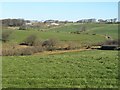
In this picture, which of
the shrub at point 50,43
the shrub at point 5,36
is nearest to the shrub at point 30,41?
the shrub at point 50,43

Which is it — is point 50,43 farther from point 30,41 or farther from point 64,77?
point 64,77

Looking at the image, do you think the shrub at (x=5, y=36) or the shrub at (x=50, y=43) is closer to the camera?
the shrub at (x=50, y=43)

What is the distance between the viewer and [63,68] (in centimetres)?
1232

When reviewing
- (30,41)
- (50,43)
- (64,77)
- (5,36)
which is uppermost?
(64,77)

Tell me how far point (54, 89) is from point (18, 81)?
1.72 metres

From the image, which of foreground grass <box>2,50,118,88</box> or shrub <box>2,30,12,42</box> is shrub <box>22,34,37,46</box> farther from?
foreground grass <box>2,50,118,88</box>

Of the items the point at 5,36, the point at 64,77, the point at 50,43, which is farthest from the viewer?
the point at 5,36

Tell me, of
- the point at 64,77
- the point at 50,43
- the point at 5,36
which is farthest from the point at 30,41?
the point at 64,77

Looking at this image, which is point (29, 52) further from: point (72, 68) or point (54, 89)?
point (54, 89)

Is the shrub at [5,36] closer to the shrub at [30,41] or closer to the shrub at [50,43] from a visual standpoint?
the shrub at [30,41]

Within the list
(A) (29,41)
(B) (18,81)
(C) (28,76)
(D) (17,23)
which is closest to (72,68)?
(C) (28,76)

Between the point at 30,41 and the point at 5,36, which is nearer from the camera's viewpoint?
the point at 30,41

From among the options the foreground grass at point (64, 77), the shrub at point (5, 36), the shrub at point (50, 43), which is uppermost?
the foreground grass at point (64, 77)

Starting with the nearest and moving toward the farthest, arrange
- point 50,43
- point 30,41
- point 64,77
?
point 64,77 → point 50,43 → point 30,41
